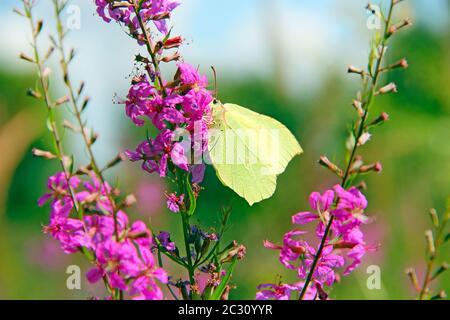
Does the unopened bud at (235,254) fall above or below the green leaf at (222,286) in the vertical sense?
above

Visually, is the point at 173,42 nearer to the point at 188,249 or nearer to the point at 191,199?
the point at 191,199

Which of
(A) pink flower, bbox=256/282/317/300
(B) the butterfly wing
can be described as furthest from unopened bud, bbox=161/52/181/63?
(A) pink flower, bbox=256/282/317/300

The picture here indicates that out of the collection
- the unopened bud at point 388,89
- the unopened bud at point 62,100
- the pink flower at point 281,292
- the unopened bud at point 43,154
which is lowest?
the pink flower at point 281,292

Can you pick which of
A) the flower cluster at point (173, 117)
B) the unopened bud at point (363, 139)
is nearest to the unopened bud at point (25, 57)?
the flower cluster at point (173, 117)

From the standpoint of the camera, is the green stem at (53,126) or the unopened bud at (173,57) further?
the unopened bud at (173,57)

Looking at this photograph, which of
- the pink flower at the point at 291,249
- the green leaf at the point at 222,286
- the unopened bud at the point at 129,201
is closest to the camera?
the unopened bud at the point at 129,201

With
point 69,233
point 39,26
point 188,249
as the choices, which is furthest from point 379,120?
point 39,26

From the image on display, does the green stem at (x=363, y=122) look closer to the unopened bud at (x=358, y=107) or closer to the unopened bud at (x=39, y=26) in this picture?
the unopened bud at (x=358, y=107)
